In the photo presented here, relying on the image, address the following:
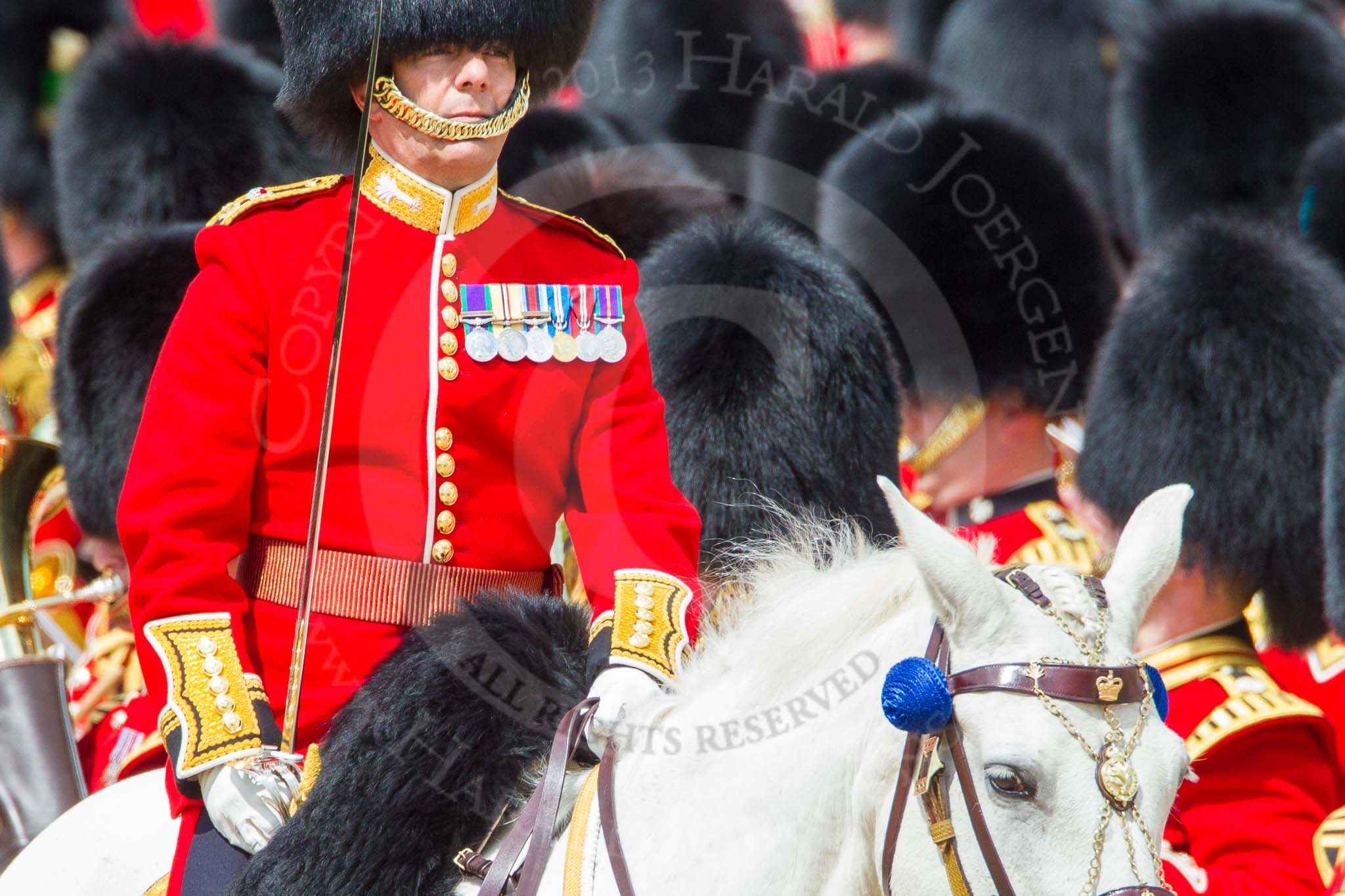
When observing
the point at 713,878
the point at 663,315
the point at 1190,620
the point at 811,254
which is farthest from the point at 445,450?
the point at 1190,620

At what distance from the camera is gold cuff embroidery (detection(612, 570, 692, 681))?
2.11 meters

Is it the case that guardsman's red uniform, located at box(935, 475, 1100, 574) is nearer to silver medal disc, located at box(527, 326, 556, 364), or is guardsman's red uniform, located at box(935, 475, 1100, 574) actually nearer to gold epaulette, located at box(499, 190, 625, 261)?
gold epaulette, located at box(499, 190, 625, 261)

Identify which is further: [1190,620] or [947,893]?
[1190,620]

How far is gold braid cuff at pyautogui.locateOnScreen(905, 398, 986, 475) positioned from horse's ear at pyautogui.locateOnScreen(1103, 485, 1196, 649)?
2.69 meters

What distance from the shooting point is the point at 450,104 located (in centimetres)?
216

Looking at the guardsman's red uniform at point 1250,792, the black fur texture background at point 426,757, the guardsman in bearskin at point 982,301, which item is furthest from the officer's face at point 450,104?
the guardsman in bearskin at point 982,301

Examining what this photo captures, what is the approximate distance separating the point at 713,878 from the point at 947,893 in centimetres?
27

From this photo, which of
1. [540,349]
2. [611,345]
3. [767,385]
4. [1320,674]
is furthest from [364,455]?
[1320,674]

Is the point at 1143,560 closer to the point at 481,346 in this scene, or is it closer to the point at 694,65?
the point at 481,346

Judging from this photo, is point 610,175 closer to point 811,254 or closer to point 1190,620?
point 811,254

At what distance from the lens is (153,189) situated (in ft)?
15.2

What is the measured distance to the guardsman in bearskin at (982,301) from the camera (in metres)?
4.70

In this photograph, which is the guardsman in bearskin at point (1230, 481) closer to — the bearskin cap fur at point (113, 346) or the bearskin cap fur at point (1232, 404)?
the bearskin cap fur at point (1232, 404)

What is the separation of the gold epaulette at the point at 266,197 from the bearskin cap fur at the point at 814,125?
338cm
